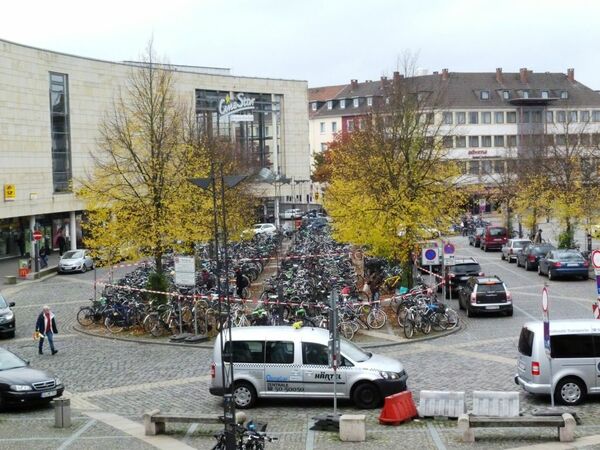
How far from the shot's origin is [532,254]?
144 feet

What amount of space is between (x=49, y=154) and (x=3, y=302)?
3105cm

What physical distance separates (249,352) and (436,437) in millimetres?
4299

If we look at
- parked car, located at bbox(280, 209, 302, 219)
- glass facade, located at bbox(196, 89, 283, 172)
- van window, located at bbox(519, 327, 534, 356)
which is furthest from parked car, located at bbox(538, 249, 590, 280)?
parked car, located at bbox(280, 209, 302, 219)

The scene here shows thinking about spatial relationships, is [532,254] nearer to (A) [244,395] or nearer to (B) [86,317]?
(B) [86,317]

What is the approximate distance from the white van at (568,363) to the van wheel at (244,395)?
5.19m

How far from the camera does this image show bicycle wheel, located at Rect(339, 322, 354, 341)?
25.2 meters

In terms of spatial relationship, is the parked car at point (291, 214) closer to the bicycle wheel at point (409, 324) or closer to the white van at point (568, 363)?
the bicycle wheel at point (409, 324)

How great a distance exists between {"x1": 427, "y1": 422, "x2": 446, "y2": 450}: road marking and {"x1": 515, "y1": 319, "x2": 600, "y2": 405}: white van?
251cm

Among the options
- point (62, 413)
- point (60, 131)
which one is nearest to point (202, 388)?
point (62, 413)

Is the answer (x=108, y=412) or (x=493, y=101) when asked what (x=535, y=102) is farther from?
(x=108, y=412)

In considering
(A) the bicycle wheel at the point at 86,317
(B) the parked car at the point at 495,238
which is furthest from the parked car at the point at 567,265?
(A) the bicycle wheel at the point at 86,317

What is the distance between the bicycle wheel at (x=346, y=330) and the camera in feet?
82.8

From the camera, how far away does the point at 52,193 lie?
58.2 meters

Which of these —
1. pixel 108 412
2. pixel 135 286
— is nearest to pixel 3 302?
pixel 135 286
